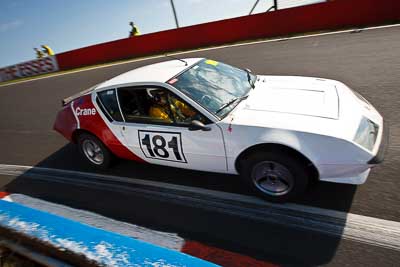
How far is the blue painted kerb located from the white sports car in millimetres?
1290

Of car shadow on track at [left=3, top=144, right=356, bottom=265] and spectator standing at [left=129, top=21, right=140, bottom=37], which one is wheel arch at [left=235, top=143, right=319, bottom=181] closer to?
car shadow on track at [left=3, top=144, right=356, bottom=265]

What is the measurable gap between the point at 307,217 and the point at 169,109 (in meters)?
1.86

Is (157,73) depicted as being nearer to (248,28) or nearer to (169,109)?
(169,109)

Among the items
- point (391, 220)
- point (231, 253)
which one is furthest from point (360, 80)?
point (231, 253)

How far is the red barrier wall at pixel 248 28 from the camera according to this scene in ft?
37.1

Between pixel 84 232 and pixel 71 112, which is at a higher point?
pixel 71 112

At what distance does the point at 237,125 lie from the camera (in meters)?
2.92

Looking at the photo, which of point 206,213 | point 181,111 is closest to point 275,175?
point 206,213

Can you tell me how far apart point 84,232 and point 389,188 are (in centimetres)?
295

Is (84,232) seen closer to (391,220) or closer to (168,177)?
(168,177)

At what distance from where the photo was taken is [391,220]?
263 centimetres

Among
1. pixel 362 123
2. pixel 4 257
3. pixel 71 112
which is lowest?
pixel 4 257

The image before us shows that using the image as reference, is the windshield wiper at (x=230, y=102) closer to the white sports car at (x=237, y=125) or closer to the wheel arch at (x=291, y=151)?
the white sports car at (x=237, y=125)

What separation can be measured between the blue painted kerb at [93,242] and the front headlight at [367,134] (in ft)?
5.77
